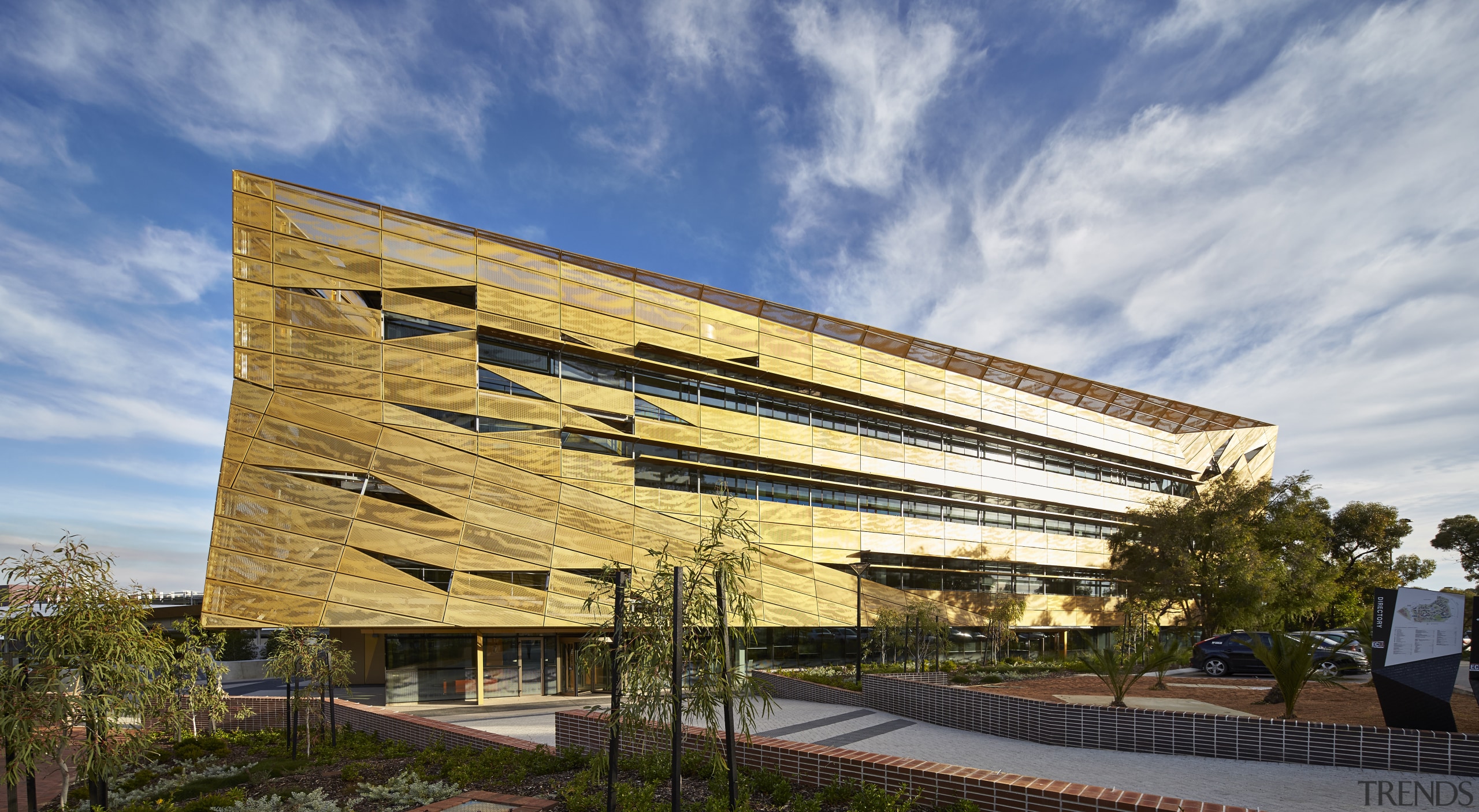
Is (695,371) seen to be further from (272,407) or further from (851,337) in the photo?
(272,407)

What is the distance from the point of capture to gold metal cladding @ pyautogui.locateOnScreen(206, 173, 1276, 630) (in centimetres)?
2389

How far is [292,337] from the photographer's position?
24.5 metres

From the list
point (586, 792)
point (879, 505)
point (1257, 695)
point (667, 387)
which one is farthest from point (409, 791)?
point (879, 505)

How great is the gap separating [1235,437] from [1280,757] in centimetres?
5157

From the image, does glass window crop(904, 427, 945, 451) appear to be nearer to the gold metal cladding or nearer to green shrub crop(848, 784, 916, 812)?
the gold metal cladding

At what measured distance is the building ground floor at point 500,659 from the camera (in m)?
26.2

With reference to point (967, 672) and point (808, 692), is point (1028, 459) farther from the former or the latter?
point (808, 692)

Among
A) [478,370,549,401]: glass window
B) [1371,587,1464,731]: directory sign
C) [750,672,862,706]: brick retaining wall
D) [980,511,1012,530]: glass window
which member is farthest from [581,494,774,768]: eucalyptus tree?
[980,511,1012,530]: glass window

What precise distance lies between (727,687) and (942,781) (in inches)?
96.8

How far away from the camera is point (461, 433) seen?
26.3 metres

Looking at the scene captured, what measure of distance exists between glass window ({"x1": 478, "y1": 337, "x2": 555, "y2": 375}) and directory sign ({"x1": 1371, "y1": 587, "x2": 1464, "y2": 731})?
24.4m

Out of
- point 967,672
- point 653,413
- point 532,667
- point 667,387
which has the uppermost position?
point 667,387

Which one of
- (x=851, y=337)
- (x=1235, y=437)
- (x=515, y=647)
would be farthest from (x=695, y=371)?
(x=1235, y=437)

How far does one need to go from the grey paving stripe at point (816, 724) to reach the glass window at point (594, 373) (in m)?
15.7
